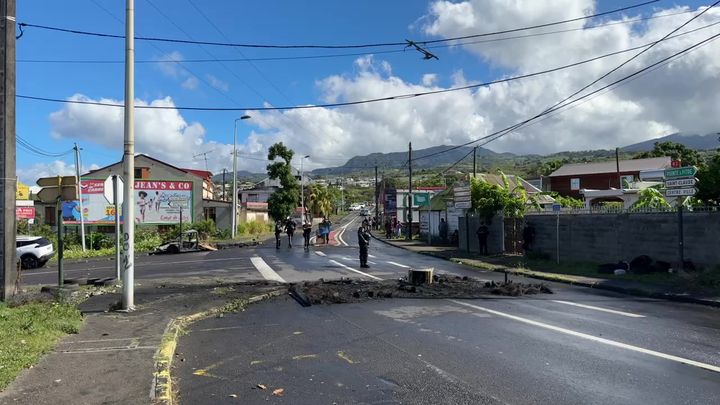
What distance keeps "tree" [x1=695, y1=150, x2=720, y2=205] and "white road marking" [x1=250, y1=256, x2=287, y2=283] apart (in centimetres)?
1238

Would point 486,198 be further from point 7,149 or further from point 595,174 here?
point 595,174

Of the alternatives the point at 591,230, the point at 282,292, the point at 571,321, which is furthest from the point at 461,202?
the point at 571,321

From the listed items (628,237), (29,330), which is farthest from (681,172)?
(29,330)

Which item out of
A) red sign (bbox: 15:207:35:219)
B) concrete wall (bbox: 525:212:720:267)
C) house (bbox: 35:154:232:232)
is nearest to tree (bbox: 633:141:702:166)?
concrete wall (bbox: 525:212:720:267)

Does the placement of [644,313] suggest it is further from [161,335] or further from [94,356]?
[94,356]

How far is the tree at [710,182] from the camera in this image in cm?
1569

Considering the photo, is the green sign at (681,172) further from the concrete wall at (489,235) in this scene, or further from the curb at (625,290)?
the concrete wall at (489,235)

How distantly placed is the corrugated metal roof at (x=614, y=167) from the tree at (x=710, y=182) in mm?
49522

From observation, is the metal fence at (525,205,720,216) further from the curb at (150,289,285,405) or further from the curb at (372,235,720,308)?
the curb at (150,289,285,405)

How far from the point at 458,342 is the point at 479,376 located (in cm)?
179

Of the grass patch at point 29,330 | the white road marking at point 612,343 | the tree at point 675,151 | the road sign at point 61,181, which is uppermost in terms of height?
the tree at point 675,151

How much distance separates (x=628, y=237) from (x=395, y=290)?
1017 centimetres

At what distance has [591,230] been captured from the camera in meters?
21.1

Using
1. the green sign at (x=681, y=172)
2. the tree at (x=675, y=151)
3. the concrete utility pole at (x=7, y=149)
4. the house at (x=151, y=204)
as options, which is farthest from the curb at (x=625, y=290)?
the tree at (x=675, y=151)
